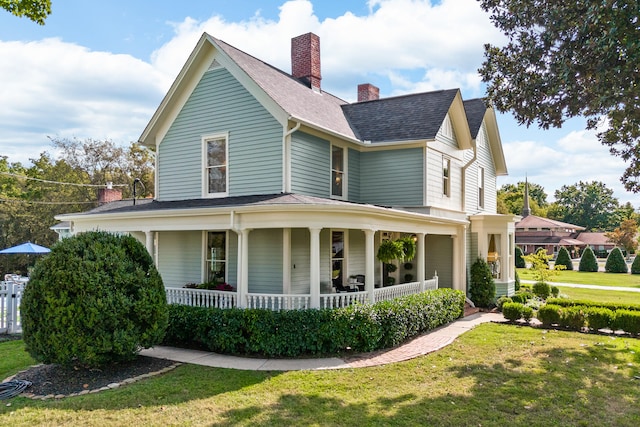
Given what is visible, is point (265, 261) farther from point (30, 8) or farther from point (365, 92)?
point (365, 92)

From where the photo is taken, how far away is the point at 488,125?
66.5 feet

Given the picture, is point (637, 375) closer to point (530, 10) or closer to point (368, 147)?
point (530, 10)

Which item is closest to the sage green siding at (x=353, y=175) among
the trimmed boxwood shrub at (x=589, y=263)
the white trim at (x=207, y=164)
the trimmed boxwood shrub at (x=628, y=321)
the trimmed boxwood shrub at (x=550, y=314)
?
the white trim at (x=207, y=164)

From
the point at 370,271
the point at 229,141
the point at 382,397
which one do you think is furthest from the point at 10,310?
the point at 382,397

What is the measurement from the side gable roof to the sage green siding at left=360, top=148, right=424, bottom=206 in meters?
4.63

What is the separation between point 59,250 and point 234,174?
5609mm

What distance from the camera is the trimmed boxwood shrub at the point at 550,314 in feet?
42.9

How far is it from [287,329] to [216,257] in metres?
4.47

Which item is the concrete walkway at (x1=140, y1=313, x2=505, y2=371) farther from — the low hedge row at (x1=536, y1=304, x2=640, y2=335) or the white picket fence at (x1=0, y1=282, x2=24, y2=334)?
the white picket fence at (x1=0, y1=282, x2=24, y2=334)

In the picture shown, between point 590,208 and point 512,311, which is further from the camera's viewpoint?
point 590,208

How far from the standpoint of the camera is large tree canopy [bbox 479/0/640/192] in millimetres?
8289

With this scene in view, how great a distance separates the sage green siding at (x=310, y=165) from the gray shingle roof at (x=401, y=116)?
2.68 metres

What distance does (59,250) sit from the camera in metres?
7.89

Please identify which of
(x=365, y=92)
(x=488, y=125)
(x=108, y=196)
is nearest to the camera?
(x=108, y=196)
